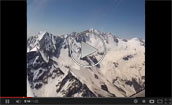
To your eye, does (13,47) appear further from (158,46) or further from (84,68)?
(158,46)

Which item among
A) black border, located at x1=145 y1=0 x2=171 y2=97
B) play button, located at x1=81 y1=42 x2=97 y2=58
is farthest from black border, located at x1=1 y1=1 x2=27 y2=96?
black border, located at x1=145 y1=0 x2=171 y2=97

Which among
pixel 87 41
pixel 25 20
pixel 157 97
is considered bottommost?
pixel 157 97

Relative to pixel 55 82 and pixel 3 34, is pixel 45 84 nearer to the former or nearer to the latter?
pixel 55 82

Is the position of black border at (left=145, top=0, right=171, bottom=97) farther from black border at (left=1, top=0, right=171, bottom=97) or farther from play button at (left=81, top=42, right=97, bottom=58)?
play button at (left=81, top=42, right=97, bottom=58)

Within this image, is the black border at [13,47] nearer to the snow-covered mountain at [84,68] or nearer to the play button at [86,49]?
the snow-covered mountain at [84,68]

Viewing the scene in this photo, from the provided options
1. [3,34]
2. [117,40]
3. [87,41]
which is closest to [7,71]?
[3,34]

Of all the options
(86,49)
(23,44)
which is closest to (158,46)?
(86,49)

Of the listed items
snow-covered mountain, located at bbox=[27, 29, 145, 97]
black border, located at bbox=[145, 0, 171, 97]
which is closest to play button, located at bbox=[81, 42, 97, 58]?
snow-covered mountain, located at bbox=[27, 29, 145, 97]
